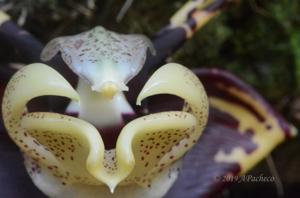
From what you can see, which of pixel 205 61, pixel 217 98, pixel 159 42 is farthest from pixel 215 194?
pixel 205 61

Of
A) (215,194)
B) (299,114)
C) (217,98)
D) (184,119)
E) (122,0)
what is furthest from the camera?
(299,114)

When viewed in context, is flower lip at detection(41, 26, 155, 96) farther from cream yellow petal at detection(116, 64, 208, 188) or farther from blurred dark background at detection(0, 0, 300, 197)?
blurred dark background at detection(0, 0, 300, 197)

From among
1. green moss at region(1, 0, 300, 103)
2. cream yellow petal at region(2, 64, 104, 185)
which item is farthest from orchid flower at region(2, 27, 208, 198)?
green moss at region(1, 0, 300, 103)

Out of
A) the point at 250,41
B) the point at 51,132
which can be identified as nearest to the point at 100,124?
the point at 51,132

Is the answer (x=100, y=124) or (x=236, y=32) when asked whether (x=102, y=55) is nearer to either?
(x=100, y=124)

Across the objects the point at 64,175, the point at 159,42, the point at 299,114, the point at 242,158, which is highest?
the point at 159,42

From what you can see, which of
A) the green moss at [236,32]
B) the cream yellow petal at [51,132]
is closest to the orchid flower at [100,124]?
the cream yellow petal at [51,132]

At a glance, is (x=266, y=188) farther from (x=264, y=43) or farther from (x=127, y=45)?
(x=127, y=45)
